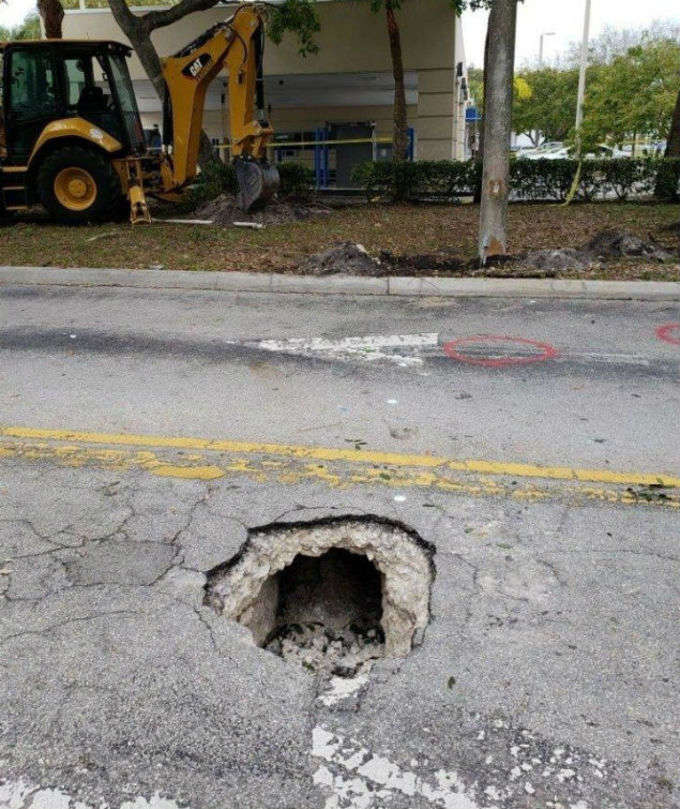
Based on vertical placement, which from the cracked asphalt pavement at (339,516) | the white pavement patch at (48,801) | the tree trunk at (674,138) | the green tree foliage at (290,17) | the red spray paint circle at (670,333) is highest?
the green tree foliage at (290,17)

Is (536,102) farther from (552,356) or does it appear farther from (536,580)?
(536,580)

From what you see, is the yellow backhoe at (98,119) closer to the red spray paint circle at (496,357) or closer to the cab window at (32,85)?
the cab window at (32,85)

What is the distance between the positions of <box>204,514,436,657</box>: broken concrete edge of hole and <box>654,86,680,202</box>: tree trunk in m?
15.3

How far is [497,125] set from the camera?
30.7 ft

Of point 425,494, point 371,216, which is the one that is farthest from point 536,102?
point 425,494

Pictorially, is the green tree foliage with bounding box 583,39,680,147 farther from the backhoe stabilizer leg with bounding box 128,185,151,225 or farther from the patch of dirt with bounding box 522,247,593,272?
the backhoe stabilizer leg with bounding box 128,185,151,225

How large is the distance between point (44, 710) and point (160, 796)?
569mm

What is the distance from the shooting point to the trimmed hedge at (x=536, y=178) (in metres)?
16.2

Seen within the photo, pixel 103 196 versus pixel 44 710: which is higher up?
pixel 103 196

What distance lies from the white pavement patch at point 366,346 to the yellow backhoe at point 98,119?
23.6ft

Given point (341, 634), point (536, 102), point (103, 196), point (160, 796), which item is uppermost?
point (536, 102)

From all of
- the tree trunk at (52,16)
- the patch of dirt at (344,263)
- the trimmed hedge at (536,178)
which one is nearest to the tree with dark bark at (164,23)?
the tree trunk at (52,16)

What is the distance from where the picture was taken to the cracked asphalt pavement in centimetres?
226

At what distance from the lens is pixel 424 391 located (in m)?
5.41
